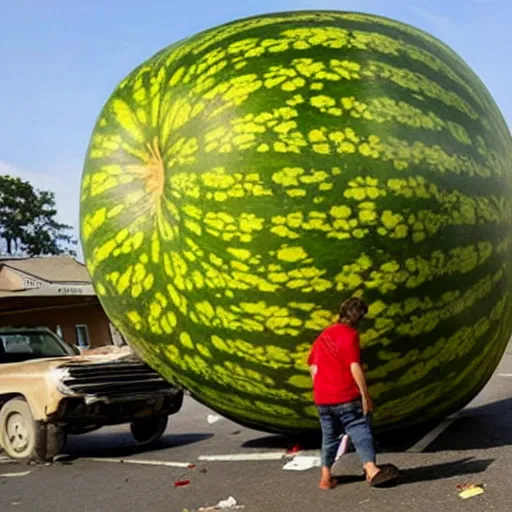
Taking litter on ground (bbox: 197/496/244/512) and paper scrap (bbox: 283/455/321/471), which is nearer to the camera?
litter on ground (bbox: 197/496/244/512)

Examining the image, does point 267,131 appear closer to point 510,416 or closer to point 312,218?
point 312,218

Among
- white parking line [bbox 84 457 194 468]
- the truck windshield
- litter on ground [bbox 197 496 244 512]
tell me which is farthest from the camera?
the truck windshield

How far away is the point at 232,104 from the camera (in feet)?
15.2

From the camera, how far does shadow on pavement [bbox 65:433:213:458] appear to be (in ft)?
29.3

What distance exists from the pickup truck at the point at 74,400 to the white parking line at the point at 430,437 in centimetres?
275

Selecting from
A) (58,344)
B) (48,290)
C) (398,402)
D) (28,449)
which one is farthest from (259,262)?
(48,290)

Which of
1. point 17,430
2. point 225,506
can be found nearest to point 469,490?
point 225,506

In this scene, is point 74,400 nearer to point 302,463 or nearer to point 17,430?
point 17,430

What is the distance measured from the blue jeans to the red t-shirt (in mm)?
65

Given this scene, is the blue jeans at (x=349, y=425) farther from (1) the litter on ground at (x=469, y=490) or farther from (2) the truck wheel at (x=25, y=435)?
(2) the truck wheel at (x=25, y=435)

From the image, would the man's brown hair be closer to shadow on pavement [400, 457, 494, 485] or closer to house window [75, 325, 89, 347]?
shadow on pavement [400, 457, 494, 485]

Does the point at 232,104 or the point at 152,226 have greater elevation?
the point at 232,104

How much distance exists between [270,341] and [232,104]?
50.3 inches

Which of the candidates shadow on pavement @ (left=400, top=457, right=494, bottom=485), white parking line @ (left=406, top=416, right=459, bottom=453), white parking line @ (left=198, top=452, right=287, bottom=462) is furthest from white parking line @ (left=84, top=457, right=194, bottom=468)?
shadow on pavement @ (left=400, top=457, right=494, bottom=485)
